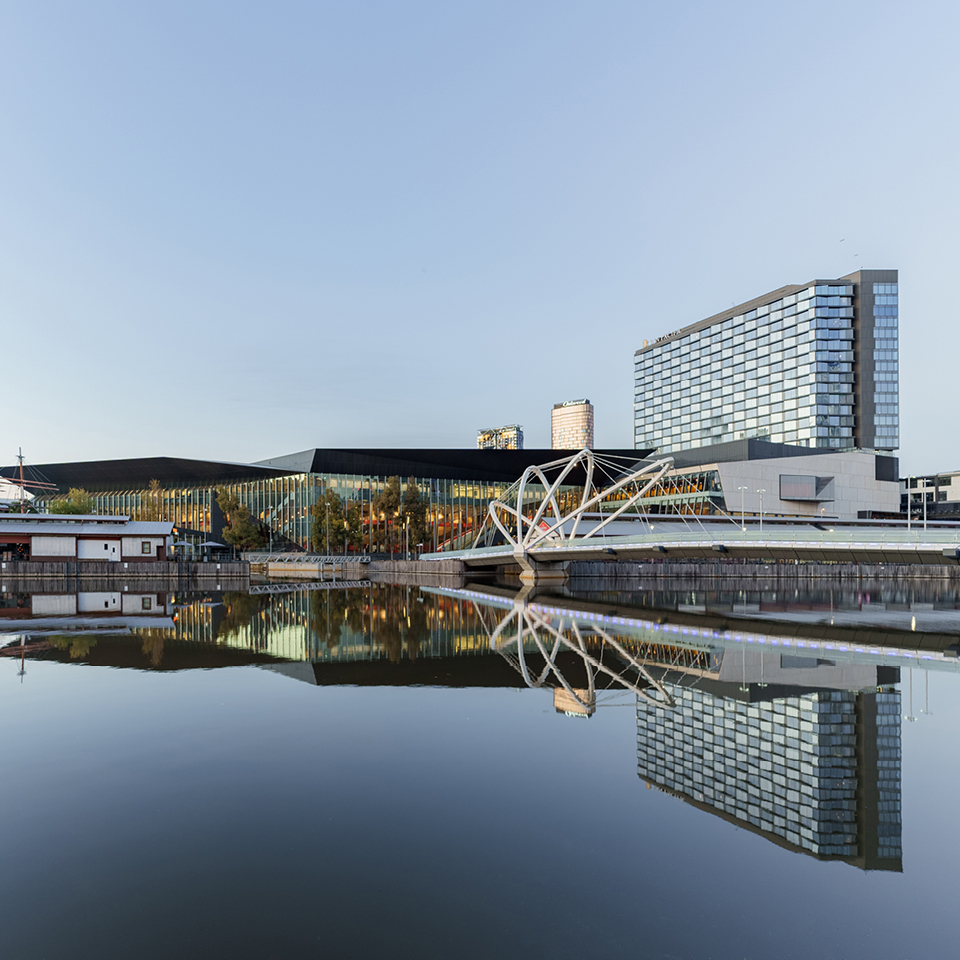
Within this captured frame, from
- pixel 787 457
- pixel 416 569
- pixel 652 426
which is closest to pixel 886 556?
pixel 416 569

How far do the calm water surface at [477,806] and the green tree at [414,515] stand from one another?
81.5 metres

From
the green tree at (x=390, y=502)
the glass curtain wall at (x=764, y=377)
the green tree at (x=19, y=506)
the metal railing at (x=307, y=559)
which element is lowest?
the metal railing at (x=307, y=559)

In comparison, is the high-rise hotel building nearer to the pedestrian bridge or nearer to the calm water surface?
the pedestrian bridge

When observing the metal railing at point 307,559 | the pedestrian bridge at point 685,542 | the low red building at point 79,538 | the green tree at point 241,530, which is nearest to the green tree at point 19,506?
the green tree at point 241,530

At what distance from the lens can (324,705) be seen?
16.3 meters

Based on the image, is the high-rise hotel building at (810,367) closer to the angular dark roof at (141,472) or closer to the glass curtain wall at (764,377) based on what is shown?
the glass curtain wall at (764,377)

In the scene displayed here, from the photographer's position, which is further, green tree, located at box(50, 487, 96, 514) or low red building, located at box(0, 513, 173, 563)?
green tree, located at box(50, 487, 96, 514)

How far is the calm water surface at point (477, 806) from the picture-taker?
6.76m

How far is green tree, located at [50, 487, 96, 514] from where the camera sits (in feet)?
362

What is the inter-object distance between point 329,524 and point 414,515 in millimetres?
12176

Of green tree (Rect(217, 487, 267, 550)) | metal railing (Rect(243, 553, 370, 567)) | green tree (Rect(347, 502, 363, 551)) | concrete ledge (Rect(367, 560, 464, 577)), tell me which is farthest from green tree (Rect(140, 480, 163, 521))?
concrete ledge (Rect(367, 560, 464, 577))

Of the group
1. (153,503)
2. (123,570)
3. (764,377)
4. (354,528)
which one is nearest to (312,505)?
(354,528)

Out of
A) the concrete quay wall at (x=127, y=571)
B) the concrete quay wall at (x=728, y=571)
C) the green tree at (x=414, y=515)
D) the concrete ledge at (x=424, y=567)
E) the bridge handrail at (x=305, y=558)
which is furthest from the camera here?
the green tree at (x=414, y=515)

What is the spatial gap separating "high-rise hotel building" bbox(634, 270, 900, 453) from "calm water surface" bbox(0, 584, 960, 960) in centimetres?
14449
